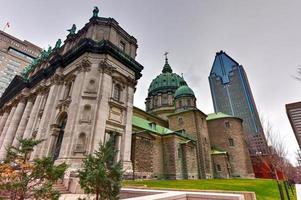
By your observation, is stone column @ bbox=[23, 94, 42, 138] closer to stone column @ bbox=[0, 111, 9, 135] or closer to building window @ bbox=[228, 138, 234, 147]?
stone column @ bbox=[0, 111, 9, 135]

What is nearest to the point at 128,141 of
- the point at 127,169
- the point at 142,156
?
the point at 127,169

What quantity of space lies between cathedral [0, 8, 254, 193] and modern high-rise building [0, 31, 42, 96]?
52900 millimetres

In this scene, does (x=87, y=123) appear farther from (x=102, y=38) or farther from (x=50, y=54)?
(x=50, y=54)

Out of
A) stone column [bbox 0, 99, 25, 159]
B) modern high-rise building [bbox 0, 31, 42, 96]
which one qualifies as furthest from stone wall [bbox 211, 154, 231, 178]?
modern high-rise building [bbox 0, 31, 42, 96]

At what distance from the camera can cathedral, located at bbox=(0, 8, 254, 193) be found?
1883 centimetres

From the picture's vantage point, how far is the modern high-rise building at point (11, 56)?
259 ft

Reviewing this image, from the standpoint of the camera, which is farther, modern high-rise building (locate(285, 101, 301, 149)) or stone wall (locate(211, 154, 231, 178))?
stone wall (locate(211, 154, 231, 178))

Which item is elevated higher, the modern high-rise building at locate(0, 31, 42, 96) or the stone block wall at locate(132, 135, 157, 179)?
the modern high-rise building at locate(0, 31, 42, 96)

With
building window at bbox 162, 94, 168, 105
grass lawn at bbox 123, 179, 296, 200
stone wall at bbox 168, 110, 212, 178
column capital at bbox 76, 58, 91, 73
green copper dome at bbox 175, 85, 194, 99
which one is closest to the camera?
grass lawn at bbox 123, 179, 296, 200

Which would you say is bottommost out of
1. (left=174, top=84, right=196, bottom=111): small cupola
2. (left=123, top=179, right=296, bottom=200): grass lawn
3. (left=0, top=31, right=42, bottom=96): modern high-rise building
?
(left=123, top=179, right=296, bottom=200): grass lawn

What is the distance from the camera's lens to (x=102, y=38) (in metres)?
24.0

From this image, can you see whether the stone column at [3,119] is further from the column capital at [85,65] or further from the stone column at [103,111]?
the stone column at [103,111]

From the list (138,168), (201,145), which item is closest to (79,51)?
(138,168)

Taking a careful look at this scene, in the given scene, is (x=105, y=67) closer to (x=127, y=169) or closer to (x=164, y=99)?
(x=127, y=169)
